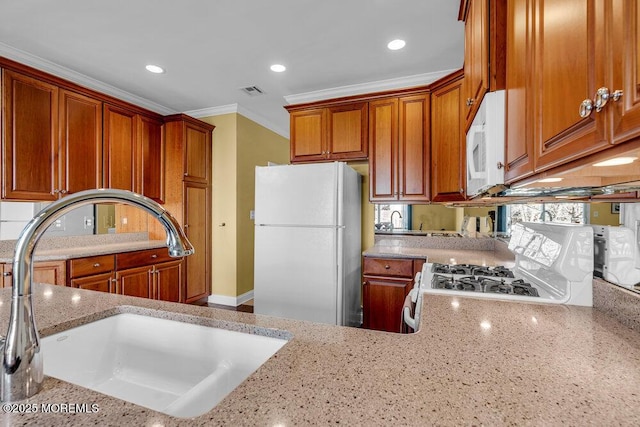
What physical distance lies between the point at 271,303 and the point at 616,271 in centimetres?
221

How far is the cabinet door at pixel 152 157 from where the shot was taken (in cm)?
336

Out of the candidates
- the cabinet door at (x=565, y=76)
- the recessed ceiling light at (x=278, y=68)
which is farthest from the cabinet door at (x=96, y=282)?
the cabinet door at (x=565, y=76)

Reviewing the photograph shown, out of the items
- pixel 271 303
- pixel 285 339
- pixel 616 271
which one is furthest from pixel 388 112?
pixel 285 339

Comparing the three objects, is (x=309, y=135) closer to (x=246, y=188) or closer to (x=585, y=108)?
(x=246, y=188)

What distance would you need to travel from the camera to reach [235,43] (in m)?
2.39

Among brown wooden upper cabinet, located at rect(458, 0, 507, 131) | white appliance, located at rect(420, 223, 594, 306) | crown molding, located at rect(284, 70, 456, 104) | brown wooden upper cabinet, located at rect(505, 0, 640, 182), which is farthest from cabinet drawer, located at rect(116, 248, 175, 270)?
brown wooden upper cabinet, located at rect(505, 0, 640, 182)

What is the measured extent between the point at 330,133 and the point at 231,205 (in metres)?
1.59

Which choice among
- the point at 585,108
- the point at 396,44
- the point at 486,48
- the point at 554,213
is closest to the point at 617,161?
the point at 585,108

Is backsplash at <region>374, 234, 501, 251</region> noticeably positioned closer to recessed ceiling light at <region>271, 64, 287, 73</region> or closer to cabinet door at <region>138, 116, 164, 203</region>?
recessed ceiling light at <region>271, 64, 287, 73</region>

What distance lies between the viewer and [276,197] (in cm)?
263

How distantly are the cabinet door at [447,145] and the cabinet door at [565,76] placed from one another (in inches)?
63.9

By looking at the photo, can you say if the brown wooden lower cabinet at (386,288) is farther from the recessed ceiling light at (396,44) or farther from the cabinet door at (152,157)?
the cabinet door at (152,157)

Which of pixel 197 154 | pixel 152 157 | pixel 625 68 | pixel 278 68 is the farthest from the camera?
pixel 197 154

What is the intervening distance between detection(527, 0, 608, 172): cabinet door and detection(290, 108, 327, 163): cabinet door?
2.32 m
